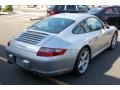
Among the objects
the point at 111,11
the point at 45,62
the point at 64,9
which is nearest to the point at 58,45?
the point at 45,62

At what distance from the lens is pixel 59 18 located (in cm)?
575

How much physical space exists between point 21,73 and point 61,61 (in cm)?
125

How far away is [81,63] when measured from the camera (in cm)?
520

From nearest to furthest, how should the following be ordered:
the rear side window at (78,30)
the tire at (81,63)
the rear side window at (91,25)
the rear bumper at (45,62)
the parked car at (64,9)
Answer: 1. the rear bumper at (45,62)
2. the tire at (81,63)
3. the rear side window at (78,30)
4. the rear side window at (91,25)
5. the parked car at (64,9)

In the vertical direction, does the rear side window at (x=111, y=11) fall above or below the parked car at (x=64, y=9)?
above

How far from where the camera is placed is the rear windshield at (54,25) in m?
5.23

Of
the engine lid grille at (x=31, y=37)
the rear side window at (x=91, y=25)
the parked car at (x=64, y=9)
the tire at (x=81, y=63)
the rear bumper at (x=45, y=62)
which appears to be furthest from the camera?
the parked car at (x=64, y=9)

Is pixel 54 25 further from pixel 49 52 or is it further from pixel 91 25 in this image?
pixel 49 52

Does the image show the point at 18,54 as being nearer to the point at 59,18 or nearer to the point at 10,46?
the point at 10,46

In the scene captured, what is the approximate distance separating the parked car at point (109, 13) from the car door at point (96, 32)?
17.5 feet

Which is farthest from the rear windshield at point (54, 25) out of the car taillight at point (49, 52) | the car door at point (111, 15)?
the car door at point (111, 15)

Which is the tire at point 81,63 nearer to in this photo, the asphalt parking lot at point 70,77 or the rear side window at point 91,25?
the asphalt parking lot at point 70,77
